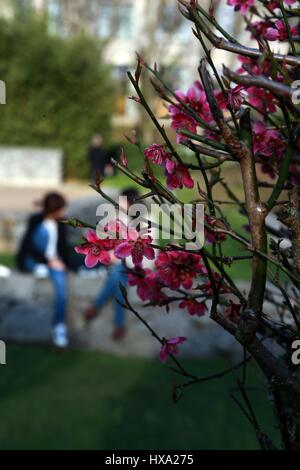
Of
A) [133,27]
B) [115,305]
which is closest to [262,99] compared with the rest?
[115,305]

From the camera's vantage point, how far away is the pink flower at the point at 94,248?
2.16 metres

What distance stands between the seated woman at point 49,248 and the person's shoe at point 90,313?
20cm

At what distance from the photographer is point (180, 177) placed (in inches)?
84.7

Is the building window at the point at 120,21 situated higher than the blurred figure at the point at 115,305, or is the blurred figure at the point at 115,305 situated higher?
the building window at the point at 120,21

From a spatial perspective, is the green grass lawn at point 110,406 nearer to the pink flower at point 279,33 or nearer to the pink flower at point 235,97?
the pink flower at point 279,33

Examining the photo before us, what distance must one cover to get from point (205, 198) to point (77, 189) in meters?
19.9

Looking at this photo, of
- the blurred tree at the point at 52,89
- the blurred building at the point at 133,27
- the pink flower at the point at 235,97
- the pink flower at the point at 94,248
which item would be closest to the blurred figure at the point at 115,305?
the pink flower at the point at 94,248

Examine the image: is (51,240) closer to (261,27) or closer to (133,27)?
(261,27)

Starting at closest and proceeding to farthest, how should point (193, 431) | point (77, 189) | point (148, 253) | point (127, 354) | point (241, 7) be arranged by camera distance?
point (148, 253), point (241, 7), point (193, 431), point (127, 354), point (77, 189)

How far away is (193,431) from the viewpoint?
5426 mm

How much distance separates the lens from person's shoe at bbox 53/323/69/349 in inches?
280

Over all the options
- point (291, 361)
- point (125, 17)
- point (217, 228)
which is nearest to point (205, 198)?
point (217, 228)

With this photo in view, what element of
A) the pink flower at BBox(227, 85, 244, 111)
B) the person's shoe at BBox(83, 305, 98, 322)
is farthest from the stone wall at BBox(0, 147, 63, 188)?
the pink flower at BBox(227, 85, 244, 111)
